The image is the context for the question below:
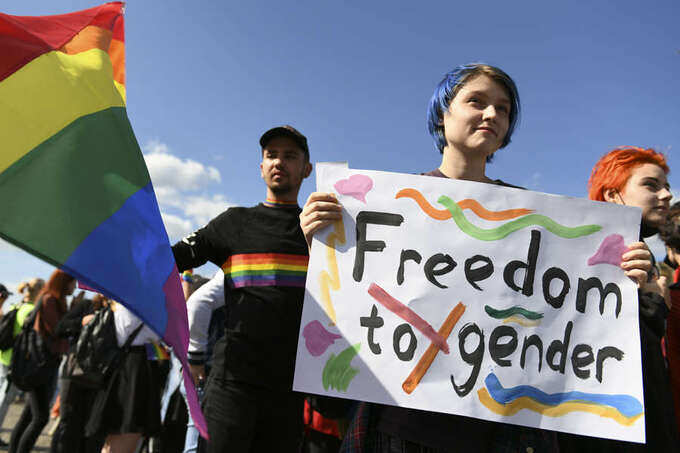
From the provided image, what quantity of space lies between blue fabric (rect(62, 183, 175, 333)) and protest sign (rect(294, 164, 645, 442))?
417 mm

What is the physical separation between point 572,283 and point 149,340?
348 cm

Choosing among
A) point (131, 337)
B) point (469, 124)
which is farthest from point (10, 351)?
point (469, 124)

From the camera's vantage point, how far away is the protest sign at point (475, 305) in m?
1.26

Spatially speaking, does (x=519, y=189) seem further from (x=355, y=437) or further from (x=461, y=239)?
(x=355, y=437)

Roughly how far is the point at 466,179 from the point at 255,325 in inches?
45.5

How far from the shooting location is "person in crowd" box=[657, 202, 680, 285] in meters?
2.29

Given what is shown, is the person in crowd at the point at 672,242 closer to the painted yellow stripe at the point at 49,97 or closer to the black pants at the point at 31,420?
the painted yellow stripe at the point at 49,97

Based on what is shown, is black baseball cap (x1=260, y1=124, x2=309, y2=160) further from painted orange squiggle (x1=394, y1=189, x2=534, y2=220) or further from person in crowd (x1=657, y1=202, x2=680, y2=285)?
Result: person in crowd (x1=657, y1=202, x2=680, y2=285)

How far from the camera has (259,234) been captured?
2.26 meters

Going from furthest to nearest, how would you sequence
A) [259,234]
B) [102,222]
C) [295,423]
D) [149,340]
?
[149,340] < [259,234] < [295,423] < [102,222]

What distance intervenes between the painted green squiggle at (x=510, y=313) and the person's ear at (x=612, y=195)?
0.92 meters

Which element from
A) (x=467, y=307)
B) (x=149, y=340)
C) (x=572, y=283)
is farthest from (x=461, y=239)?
(x=149, y=340)

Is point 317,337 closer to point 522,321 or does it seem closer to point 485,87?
point 522,321

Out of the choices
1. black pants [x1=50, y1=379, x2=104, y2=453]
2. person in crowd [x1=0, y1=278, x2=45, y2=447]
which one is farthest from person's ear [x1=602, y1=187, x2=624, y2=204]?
person in crowd [x1=0, y1=278, x2=45, y2=447]
